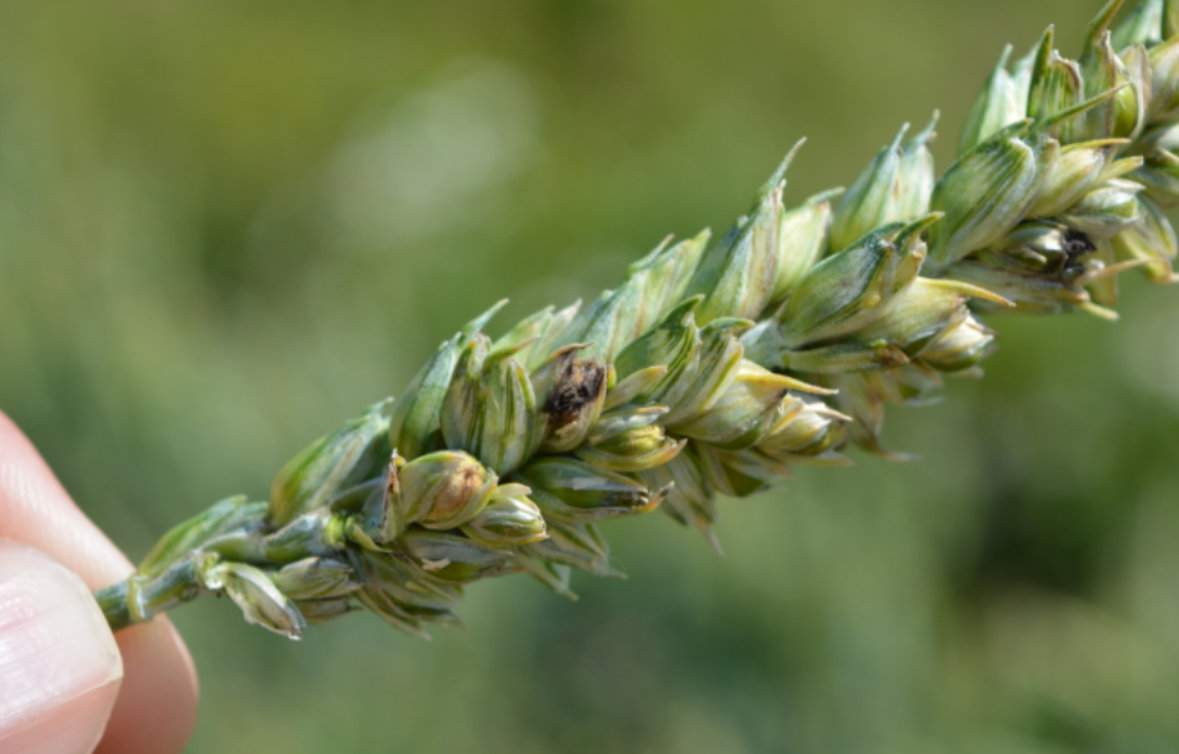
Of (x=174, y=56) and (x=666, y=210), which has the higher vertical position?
(x=174, y=56)

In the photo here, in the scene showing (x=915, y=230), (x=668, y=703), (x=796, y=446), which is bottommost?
(x=668, y=703)

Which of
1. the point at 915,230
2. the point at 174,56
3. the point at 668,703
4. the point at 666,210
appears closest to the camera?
the point at 915,230

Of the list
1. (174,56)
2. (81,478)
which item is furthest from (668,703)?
(174,56)

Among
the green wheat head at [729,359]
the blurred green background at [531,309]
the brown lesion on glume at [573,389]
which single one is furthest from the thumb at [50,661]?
the blurred green background at [531,309]

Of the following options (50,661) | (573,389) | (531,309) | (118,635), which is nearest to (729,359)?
(573,389)

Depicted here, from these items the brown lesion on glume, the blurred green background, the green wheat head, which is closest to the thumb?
the green wheat head

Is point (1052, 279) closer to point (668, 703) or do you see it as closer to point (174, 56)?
point (668, 703)
